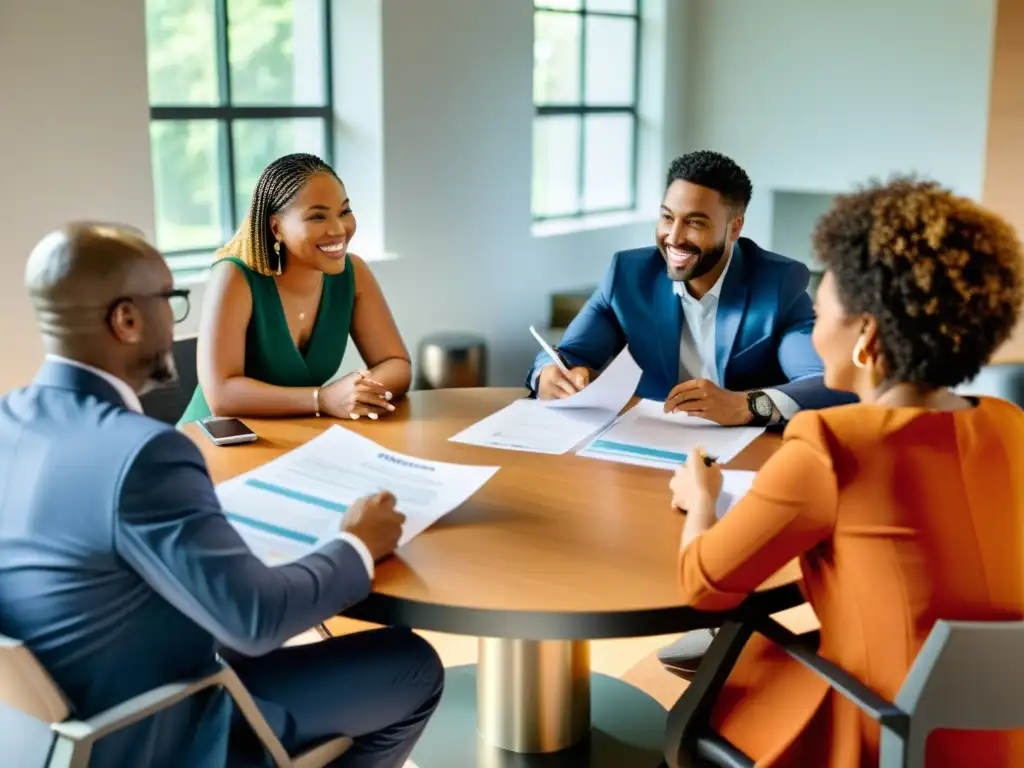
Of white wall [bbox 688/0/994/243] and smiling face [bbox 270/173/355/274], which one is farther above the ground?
white wall [bbox 688/0/994/243]

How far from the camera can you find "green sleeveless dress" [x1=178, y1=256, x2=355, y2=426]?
258 centimetres

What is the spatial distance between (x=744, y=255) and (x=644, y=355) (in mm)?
333

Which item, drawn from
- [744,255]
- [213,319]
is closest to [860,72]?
[744,255]

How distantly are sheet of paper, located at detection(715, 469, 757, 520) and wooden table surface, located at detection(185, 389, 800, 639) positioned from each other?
0.07 meters

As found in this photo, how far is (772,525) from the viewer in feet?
4.68

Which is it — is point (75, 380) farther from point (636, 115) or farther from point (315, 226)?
point (636, 115)

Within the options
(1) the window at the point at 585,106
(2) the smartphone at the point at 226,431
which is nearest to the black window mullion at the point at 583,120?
(1) the window at the point at 585,106

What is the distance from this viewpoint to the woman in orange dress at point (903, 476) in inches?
55.6

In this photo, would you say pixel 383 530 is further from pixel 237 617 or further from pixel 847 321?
pixel 847 321

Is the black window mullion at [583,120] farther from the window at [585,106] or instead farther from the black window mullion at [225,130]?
the black window mullion at [225,130]

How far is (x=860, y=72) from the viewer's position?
5.69m

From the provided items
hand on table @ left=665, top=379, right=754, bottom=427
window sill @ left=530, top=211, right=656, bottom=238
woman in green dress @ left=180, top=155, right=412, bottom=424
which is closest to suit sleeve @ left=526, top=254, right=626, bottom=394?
woman in green dress @ left=180, top=155, right=412, bottom=424

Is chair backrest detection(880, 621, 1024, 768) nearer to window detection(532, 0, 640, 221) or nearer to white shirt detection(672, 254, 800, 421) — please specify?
white shirt detection(672, 254, 800, 421)

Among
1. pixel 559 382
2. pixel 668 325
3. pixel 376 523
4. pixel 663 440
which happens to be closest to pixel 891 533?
pixel 376 523
